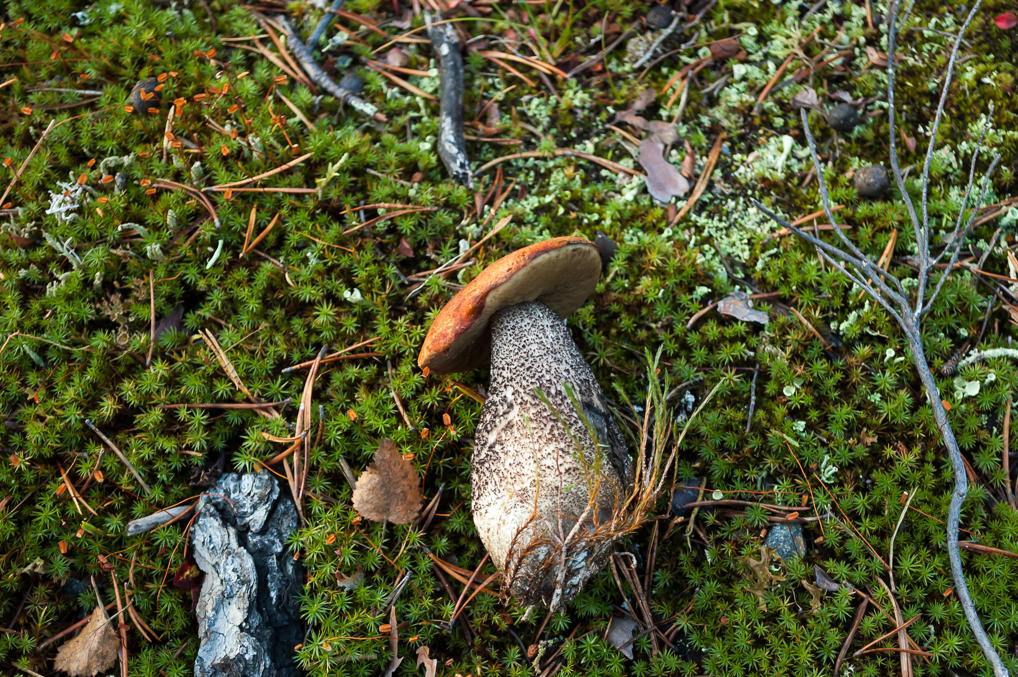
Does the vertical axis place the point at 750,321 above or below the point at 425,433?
above

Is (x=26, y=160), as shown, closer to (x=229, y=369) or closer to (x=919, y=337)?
(x=229, y=369)

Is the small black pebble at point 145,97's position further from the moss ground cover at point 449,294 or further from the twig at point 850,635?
the twig at point 850,635

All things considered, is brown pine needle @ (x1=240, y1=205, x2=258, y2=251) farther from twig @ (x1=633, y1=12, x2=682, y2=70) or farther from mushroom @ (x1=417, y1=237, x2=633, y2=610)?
twig @ (x1=633, y1=12, x2=682, y2=70)

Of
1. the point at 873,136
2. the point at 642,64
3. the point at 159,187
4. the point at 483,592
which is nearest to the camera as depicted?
the point at 483,592

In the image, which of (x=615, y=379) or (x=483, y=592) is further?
(x=615, y=379)

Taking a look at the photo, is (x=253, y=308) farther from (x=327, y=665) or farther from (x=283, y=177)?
(x=327, y=665)

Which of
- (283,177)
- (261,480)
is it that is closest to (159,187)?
(283,177)

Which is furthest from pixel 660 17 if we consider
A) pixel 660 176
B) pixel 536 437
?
pixel 536 437
